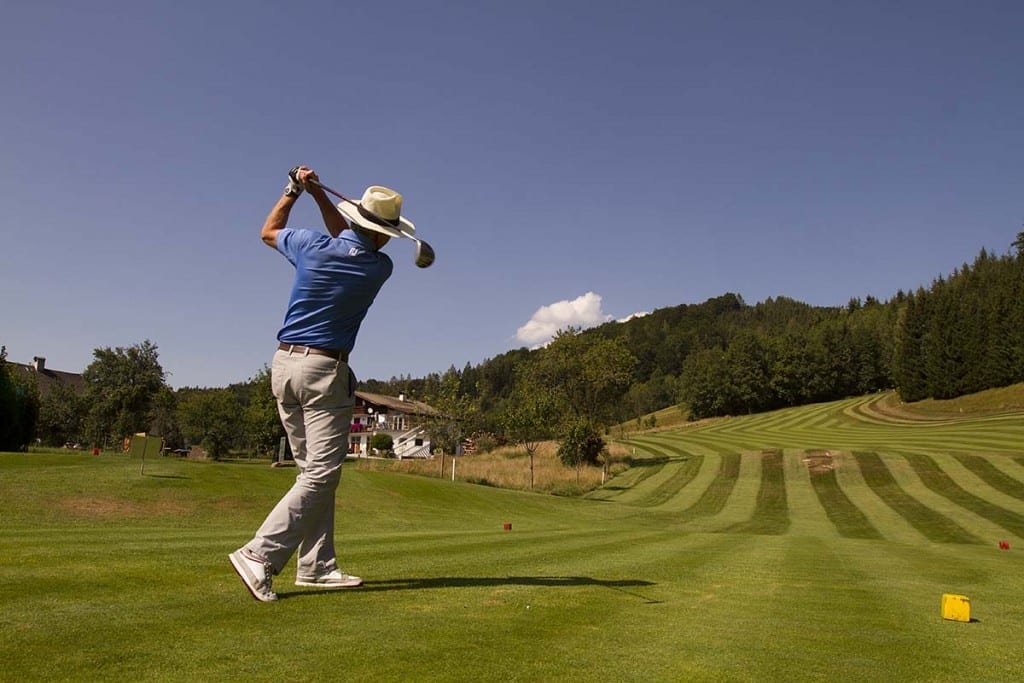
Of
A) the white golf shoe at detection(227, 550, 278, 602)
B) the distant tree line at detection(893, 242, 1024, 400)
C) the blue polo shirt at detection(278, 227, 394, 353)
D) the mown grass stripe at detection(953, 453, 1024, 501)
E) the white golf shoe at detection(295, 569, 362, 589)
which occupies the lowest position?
the mown grass stripe at detection(953, 453, 1024, 501)

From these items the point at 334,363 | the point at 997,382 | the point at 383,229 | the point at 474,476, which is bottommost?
the point at 474,476

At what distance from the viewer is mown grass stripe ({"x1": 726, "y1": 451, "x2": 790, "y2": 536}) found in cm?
2772

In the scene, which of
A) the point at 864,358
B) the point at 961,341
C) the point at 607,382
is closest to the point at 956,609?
the point at 607,382

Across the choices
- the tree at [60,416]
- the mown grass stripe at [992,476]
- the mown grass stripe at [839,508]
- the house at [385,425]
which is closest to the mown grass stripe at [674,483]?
the mown grass stripe at [839,508]

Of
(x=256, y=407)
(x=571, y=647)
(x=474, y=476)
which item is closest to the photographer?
(x=571, y=647)

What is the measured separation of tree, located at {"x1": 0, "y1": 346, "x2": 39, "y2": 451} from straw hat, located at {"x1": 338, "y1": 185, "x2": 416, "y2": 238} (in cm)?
3237

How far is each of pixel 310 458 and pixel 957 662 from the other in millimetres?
4616

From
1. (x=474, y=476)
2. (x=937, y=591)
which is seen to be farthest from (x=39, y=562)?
(x=474, y=476)

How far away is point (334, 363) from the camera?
572 centimetres

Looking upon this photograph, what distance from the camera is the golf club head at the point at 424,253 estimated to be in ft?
19.6

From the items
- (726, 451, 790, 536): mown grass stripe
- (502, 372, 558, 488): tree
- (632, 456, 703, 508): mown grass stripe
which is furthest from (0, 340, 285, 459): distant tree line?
(726, 451, 790, 536): mown grass stripe

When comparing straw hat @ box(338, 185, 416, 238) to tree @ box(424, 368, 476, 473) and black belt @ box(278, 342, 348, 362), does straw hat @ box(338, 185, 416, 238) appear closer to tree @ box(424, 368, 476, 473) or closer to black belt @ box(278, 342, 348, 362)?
black belt @ box(278, 342, 348, 362)

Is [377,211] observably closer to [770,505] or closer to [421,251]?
[421,251]

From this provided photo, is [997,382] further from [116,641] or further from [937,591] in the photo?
[116,641]
